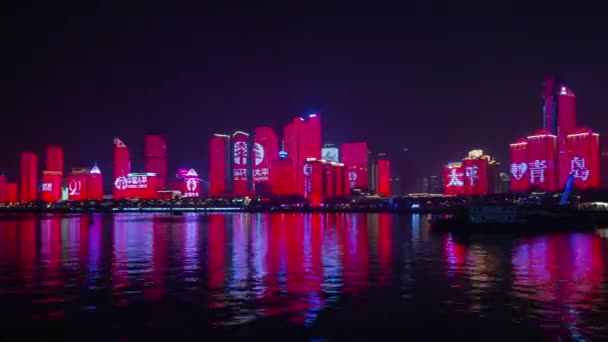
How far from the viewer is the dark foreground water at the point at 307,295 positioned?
16.2 m

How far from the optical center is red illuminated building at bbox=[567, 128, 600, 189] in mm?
181750

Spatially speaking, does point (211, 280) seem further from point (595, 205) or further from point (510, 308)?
point (595, 205)

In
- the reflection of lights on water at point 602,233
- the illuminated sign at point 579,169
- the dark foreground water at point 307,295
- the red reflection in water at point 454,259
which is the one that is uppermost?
the illuminated sign at point 579,169

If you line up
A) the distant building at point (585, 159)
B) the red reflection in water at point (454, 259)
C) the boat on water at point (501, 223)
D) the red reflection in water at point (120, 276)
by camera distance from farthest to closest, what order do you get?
the distant building at point (585, 159)
the boat on water at point (501, 223)
the red reflection in water at point (454, 259)
the red reflection in water at point (120, 276)

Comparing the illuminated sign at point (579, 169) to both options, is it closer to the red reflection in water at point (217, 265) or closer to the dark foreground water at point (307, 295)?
the dark foreground water at point (307, 295)

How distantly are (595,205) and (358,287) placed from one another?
112505mm

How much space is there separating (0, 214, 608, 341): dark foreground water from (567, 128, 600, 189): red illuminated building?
157399 millimetres

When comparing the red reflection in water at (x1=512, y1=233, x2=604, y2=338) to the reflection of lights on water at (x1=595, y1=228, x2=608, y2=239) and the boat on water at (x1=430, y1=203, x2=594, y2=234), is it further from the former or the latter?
the boat on water at (x1=430, y1=203, x2=594, y2=234)

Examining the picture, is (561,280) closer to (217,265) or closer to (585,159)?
(217,265)

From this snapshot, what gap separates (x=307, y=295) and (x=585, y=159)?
604 ft

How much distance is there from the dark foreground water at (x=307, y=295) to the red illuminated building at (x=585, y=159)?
157 metres

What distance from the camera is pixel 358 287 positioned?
2350 cm

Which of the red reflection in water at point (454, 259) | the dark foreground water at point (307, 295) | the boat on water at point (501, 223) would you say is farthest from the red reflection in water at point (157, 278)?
the boat on water at point (501, 223)

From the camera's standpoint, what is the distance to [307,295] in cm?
2152
